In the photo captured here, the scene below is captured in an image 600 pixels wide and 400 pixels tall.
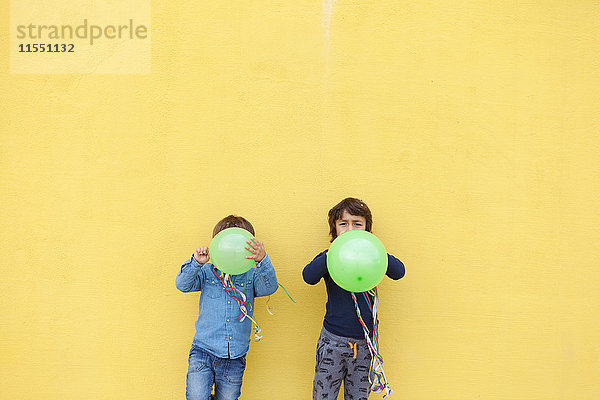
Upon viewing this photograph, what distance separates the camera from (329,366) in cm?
211

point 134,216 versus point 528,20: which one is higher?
point 528,20

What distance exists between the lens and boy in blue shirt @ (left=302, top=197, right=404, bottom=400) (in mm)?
2102

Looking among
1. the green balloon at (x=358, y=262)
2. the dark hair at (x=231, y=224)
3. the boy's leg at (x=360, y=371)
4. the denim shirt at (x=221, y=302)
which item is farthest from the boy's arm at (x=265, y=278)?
the boy's leg at (x=360, y=371)

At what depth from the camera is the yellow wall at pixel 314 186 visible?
2.43 metres

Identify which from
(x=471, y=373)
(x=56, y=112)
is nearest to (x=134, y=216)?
(x=56, y=112)

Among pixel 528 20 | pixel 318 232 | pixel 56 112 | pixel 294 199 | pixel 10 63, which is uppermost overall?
pixel 528 20

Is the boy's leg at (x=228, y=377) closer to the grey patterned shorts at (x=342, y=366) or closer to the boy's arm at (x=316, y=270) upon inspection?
the grey patterned shorts at (x=342, y=366)

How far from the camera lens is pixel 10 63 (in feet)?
8.20

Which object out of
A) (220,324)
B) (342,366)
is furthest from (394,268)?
(220,324)

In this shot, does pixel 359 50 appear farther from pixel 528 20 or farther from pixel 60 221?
pixel 60 221

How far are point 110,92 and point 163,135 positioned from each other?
394mm

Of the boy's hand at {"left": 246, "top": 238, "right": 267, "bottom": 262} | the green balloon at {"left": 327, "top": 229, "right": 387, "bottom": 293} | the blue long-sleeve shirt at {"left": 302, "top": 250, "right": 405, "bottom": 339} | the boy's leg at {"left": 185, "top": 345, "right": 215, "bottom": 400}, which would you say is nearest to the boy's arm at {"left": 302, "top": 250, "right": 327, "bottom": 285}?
the blue long-sleeve shirt at {"left": 302, "top": 250, "right": 405, "bottom": 339}

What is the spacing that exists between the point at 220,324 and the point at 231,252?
46 centimetres

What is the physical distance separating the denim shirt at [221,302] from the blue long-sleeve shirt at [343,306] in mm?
217
